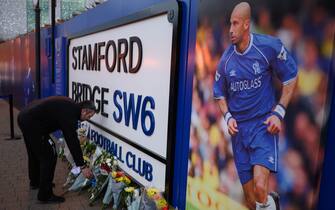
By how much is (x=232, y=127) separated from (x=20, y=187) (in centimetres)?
364

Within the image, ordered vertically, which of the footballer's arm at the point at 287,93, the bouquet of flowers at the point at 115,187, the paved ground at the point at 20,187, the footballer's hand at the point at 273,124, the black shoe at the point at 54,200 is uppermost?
the footballer's arm at the point at 287,93

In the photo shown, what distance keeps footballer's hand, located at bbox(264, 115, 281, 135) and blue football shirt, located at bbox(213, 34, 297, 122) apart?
0.06 meters

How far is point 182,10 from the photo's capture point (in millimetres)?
3133

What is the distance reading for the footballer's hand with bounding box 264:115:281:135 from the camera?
2156 millimetres

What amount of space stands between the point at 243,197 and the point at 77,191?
2.94 m

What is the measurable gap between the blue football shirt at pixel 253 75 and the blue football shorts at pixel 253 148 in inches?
2.9

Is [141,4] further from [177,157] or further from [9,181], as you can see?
[9,181]

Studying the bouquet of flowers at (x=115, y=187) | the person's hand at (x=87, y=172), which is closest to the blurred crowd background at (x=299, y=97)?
the bouquet of flowers at (x=115, y=187)

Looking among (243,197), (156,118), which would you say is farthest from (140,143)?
(243,197)

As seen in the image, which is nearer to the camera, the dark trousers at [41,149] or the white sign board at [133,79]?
the white sign board at [133,79]

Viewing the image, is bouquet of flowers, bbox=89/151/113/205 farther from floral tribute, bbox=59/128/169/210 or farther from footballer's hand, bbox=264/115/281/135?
footballer's hand, bbox=264/115/281/135

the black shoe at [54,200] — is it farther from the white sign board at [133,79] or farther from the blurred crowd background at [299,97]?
the blurred crowd background at [299,97]

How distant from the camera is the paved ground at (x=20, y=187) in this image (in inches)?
168

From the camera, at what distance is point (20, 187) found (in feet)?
16.1
